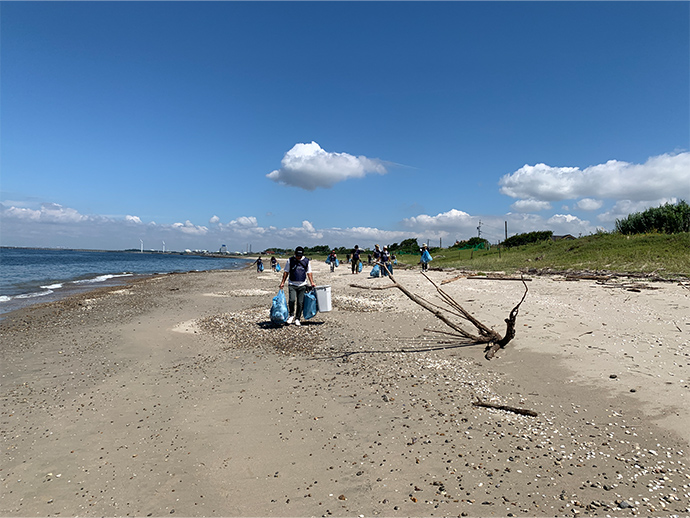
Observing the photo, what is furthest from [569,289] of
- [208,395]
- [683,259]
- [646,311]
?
[208,395]

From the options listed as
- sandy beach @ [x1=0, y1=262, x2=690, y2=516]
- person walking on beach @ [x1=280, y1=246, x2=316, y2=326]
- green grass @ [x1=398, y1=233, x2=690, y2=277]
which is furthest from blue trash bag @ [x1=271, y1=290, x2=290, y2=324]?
green grass @ [x1=398, y1=233, x2=690, y2=277]

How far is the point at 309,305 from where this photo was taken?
11102 millimetres

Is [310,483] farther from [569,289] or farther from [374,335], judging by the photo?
[569,289]

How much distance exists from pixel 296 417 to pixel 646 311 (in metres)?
10.1

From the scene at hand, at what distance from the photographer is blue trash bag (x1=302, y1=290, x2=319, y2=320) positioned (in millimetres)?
11078

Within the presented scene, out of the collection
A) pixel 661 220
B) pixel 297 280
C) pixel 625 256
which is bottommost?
pixel 297 280

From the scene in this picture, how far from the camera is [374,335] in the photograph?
969 centimetres

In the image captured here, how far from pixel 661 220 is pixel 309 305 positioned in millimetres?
43841

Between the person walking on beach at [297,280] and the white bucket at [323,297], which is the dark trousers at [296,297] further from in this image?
the white bucket at [323,297]

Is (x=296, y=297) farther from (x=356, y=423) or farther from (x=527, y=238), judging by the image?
(x=527, y=238)

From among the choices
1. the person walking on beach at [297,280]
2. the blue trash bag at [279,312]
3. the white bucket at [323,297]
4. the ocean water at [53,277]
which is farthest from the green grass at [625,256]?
the ocean water at [53,277]

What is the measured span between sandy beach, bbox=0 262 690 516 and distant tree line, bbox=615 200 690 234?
1430 inches

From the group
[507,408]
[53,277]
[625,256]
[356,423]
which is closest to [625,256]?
[625,256]

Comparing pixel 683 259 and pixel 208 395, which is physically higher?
pixel 683 259
